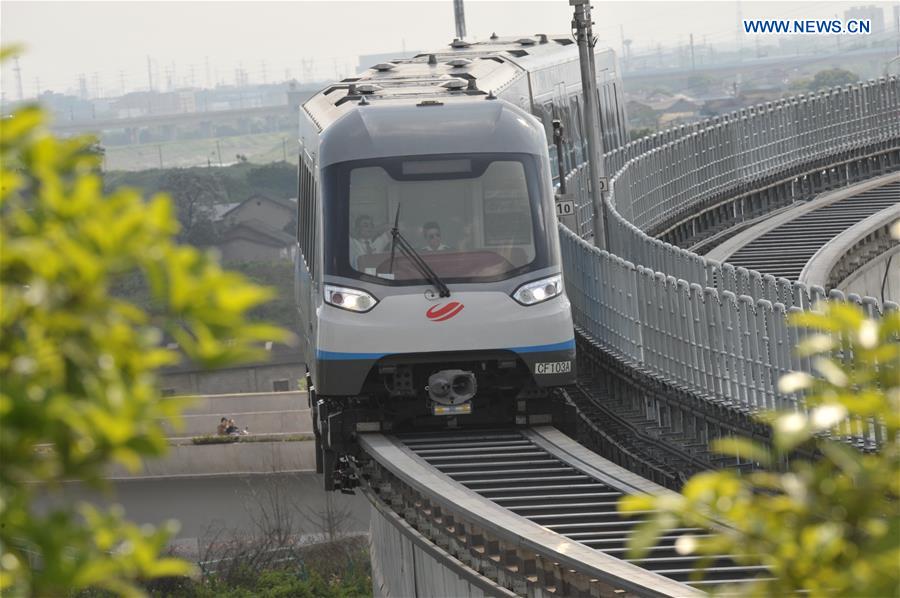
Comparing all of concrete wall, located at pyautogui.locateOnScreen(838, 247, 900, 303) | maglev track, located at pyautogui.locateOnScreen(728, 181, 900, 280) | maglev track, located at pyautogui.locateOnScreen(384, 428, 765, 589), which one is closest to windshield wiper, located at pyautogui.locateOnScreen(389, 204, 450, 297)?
maglev track, located at pyautogui.locateOnScreen(384, 428, 765, 589)

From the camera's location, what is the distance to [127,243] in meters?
2.76

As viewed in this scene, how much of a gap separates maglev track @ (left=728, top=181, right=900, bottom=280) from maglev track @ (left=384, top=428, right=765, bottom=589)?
8.68 metres

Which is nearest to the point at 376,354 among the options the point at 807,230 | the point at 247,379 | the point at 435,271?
the point at 435,271

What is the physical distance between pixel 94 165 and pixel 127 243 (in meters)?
0.42

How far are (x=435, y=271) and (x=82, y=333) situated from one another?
14.1m

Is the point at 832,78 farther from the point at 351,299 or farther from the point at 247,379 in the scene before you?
the point at 351,299

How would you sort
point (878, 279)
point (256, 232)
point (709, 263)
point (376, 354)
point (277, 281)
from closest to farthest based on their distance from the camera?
point (376, 354)
point (709, 263)
point (878, 279)
point (277, 281)
point (256, 232)

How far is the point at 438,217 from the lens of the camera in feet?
56.3

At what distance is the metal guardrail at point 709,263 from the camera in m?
15.6

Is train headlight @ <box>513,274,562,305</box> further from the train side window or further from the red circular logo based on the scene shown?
the train side window

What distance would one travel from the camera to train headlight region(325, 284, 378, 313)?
16.7 m

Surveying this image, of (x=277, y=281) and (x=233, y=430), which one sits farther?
(x=277, y=281)

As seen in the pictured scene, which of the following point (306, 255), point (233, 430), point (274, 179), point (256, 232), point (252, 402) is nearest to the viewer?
point (306, 255)

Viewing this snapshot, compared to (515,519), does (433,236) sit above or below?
above
